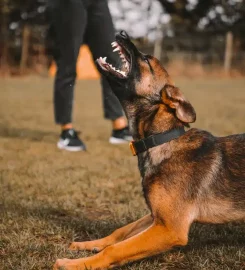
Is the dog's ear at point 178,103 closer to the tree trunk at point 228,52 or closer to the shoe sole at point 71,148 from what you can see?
the shoe sole at point 71,148

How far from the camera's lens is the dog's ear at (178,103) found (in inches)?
103

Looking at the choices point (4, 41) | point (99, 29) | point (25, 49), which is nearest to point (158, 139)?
point (99, 29)

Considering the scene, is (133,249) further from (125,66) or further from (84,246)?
(125,66)

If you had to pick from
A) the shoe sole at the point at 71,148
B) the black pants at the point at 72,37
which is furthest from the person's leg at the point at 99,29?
the shoe sole at the point at 71,148

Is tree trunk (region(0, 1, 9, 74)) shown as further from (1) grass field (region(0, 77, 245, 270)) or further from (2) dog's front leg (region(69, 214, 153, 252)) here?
(2) dog's front leg (region(69, 214, 153, 252))

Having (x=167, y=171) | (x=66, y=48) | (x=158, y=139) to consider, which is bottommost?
(x=167, y=171)

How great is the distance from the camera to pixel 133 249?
7.72 ft

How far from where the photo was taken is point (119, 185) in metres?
4.09

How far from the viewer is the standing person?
5.19m

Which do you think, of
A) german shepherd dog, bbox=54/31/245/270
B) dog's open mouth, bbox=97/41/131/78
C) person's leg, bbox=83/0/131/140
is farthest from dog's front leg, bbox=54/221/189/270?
person's leg, bbox=83/0/131/140

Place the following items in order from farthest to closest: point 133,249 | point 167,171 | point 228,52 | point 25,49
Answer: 1. point 228,52
2. point 25,49
3. point 167,171
4. point 133,249

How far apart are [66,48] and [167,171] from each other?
3114mm

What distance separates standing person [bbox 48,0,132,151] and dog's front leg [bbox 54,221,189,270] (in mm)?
3163

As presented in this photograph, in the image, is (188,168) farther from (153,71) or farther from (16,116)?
(16,116)
